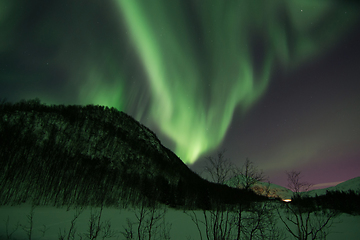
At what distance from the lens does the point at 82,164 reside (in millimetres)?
61625

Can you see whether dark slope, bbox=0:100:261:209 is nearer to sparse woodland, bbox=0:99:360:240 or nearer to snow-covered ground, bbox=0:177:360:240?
sparse woodland, bbox=0:99:360:240

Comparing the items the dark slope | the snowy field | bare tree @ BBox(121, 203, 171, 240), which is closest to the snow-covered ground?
the snowy field

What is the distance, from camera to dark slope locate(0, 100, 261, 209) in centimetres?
3707

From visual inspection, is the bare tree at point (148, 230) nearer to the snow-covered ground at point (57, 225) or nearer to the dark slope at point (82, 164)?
the snow-covered ground at point (57, 225)

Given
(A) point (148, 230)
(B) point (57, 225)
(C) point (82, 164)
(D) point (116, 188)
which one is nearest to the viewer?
(A) point (148, 230)

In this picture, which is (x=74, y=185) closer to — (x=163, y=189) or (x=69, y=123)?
(x=163, y=189)

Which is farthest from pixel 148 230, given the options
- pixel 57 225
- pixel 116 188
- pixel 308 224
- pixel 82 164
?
pixel 82 164

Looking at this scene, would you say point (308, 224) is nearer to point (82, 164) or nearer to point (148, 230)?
point (148, 230)

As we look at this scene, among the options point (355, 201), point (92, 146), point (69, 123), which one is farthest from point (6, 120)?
point (355, 201)

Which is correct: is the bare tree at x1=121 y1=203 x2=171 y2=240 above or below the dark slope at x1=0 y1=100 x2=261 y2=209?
below

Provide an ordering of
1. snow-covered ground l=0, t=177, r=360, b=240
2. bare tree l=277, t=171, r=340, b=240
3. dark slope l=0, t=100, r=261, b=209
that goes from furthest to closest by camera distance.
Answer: dark slope l=0, t=100, r=261, b=209 → snow-covered ground l=0, t=177, r=360, b=240 → bare tree l=277, t=171, r=340, b=240

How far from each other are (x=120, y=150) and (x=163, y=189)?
41.5 metres

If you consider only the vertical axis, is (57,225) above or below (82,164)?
below

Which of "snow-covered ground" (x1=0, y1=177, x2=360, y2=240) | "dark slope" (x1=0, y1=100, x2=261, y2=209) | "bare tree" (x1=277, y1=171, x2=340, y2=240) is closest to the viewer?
"bare tree" (x1=277, y1=171, x2=340, y2=240)
